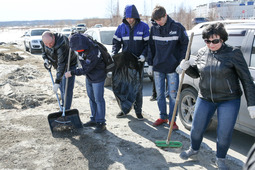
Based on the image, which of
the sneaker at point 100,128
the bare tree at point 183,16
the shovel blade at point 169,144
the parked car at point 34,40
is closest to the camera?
the shovel blade at point 169,144

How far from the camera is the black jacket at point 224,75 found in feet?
9.08

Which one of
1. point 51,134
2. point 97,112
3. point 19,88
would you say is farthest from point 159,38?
point 19,88

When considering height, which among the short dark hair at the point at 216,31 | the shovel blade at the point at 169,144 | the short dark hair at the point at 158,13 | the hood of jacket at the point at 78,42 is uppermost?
the short dark hair at the point at 158,13

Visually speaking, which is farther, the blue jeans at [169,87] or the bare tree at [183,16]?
the bare tree at [183,16]

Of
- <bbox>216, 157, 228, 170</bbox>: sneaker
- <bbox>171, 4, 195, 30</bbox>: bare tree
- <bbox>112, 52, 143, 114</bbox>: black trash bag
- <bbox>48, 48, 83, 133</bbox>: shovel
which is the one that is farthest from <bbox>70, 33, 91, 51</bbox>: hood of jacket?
<bbox>171, 4, 195, 30</bbox>: bare tree

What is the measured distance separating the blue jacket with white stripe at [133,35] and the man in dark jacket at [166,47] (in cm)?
37

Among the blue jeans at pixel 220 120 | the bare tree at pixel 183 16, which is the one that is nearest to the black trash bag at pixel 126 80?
the blue jeans at pixel 220 120

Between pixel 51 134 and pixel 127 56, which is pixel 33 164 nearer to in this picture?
pixel 51 134

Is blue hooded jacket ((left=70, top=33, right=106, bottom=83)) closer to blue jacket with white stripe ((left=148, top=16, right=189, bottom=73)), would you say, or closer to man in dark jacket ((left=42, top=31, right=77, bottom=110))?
man in dark jacket ((left=42, top=31, right=77, bottom=110))

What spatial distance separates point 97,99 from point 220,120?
6.80ft

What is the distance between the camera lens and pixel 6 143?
4.04 meters

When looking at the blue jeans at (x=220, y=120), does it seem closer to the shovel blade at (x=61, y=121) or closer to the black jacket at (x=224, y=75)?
the black jacket at (x=224, y=75)

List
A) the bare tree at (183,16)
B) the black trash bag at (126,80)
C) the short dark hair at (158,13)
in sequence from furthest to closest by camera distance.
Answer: the bare tree at (183,16)
the black trash bag at (126,80)
the short dark hair at (158,13)

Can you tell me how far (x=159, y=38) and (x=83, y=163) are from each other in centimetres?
225
